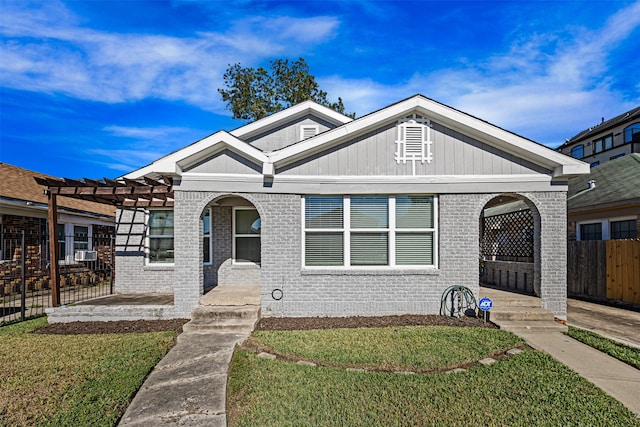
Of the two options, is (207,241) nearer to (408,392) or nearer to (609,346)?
(408,392)

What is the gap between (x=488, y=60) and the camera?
45.6ft

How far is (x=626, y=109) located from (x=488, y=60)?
35987mm

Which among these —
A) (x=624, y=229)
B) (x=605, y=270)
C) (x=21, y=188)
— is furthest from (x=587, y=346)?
(x=21, y=188)

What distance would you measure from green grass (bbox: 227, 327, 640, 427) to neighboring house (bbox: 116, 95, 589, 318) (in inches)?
83.0

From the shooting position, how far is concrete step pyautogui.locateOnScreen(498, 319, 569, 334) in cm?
697

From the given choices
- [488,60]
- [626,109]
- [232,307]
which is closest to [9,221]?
[232,307]

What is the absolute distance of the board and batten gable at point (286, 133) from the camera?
1191cm

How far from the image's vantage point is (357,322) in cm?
734

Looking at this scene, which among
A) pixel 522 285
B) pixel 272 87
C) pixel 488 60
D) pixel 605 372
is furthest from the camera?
pixel 272 87

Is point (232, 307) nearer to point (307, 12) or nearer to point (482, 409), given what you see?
point (482, 409)

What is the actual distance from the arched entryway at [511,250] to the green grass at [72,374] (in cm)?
810

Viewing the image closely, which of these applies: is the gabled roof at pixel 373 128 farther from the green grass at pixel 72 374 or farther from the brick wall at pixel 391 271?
the green grass at pixel 72 374

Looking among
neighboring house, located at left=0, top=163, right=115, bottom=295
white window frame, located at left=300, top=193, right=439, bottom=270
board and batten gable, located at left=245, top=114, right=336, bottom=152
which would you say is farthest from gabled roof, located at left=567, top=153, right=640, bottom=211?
neighboring house, located at left=0, top=163, right=115, bottom=295

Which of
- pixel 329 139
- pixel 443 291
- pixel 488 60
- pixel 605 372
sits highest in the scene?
pixel 488 60
